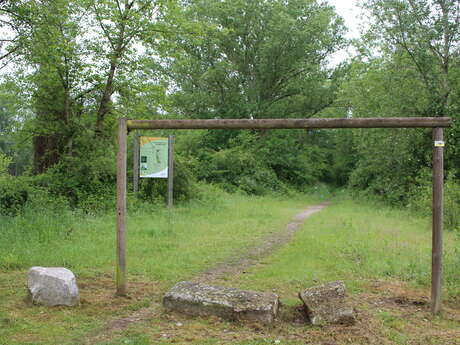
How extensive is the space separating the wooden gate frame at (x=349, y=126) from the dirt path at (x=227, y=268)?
0.77 m

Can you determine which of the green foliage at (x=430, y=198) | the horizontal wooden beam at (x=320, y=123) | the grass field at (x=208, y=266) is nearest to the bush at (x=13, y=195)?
the grass field at (x=208, y=266)

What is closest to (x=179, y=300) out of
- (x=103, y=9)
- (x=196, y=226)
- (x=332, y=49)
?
(x=196, y=226)

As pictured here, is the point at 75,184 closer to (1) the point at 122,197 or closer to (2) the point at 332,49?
(1) the point at 122,197

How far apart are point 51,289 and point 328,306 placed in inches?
128

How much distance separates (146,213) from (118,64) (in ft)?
14.8

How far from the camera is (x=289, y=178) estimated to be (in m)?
30.7

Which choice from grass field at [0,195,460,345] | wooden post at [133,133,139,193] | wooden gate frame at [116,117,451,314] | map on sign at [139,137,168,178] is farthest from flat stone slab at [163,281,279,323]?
wooden post at [133,133,139,193]

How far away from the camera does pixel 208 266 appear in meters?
7.57

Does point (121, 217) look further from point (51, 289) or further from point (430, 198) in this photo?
point (430, 198)

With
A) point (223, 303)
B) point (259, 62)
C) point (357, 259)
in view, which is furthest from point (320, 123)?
point (259, 62)

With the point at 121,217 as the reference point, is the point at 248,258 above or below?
below

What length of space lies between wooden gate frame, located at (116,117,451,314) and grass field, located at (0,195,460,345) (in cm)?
48

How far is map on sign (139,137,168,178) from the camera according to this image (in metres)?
14.2

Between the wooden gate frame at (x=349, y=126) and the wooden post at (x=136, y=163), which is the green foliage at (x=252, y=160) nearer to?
the wooden post at (x=136, y=163)
